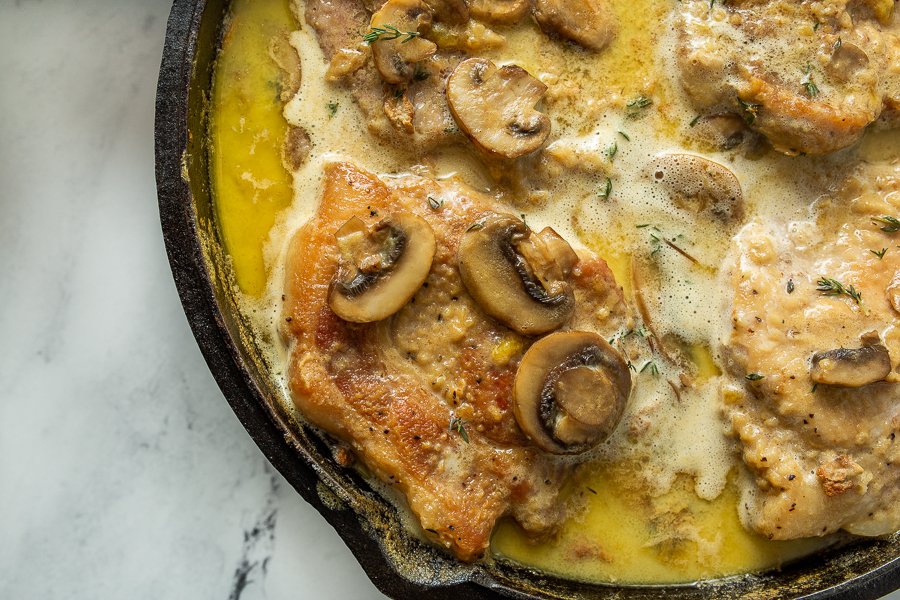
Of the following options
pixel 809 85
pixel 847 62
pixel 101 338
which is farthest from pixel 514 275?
pixel 101 338

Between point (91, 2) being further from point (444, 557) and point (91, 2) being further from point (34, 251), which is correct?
point (444, 557)

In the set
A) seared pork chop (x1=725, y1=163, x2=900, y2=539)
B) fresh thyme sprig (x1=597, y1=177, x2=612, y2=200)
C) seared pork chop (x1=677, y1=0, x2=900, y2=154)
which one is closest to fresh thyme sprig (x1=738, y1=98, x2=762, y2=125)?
seared pork chop (x1=677, y1=0, x2=900, y2=154)

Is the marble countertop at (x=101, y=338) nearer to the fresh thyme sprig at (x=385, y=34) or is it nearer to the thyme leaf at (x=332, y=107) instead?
the thyme leaf at (x=332, y=107)

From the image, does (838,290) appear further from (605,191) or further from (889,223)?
(605,191)

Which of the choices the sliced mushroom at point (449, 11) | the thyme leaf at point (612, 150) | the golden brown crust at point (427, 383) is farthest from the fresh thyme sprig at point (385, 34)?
the thyme leaf at point (612, 150)

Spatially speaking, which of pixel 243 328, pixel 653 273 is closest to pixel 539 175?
pixel 653 273
